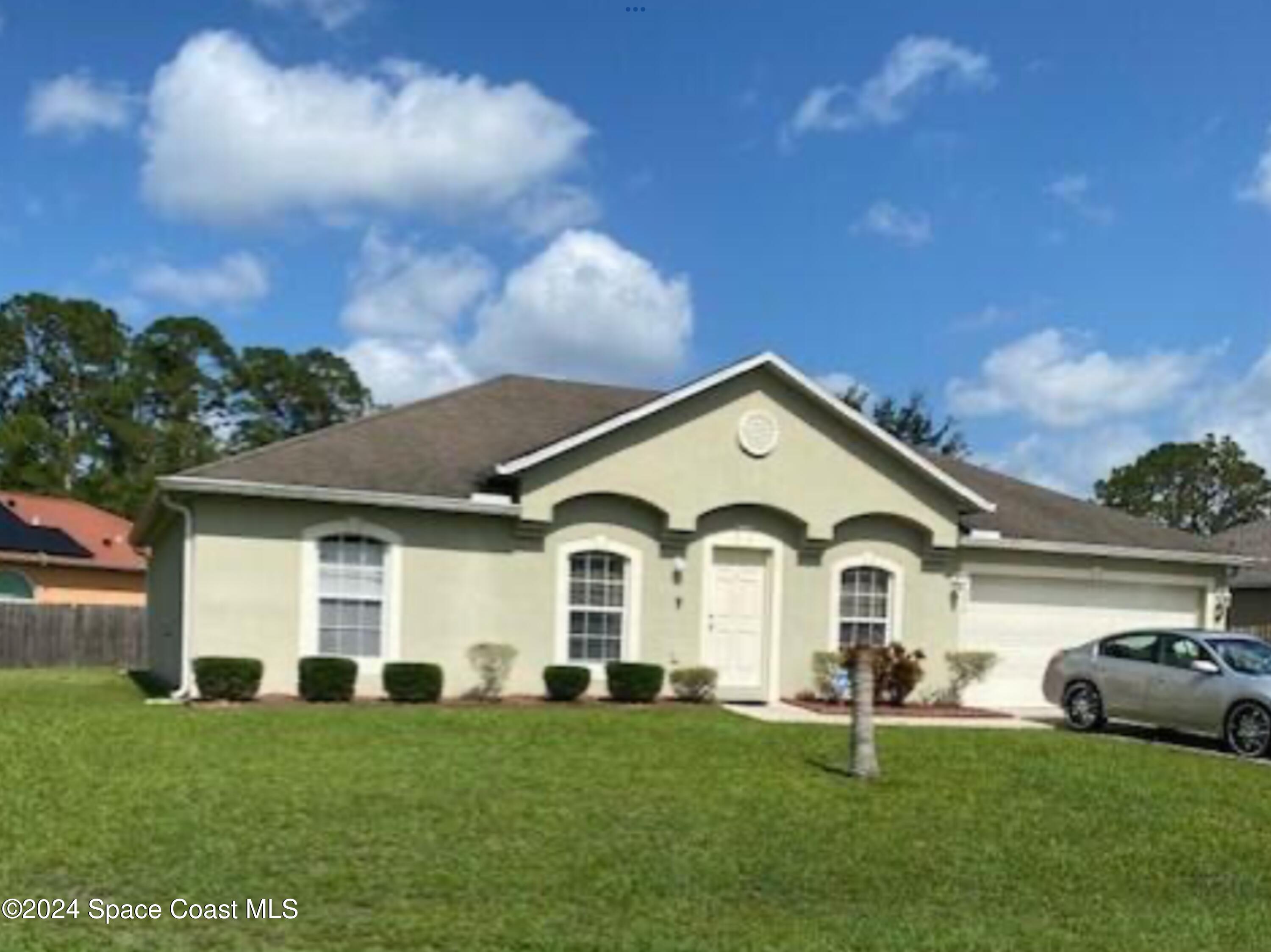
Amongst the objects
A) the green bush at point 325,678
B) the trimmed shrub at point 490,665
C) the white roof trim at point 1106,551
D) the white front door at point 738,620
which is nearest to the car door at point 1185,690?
the white roof trim at point 1106,551

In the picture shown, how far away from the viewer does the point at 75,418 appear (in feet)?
200

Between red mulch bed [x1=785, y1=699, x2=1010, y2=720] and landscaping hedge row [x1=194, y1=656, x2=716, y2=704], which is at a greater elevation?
landscaping hedge row [x1=194, y1=656, x2=716, y2=704]

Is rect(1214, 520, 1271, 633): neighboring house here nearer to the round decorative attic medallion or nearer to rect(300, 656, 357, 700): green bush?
the round decorative attic medallion

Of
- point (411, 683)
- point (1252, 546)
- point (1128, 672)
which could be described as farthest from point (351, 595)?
point (1252, 546)

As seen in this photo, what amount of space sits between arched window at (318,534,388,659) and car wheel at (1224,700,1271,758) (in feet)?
35.6

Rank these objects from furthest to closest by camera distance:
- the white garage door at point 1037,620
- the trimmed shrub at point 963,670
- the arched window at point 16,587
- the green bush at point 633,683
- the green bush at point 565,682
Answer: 1. the arched window at point 16,587
2. the white garage door at point 1037,620
3. the trimmed shrub at point 963,670
4. the green bush at point 633,683
5. the green bush at point 565,682

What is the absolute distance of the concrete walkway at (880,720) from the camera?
17609 millimetres

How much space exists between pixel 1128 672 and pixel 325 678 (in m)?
10.4

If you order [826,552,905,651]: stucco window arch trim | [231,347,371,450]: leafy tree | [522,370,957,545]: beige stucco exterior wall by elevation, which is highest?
[231,347,371,450]: leafy tree

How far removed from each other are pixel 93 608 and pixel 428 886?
25.3 m

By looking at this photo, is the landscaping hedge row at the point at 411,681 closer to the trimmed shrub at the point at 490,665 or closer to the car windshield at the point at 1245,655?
the trimmed shrub at the point at 490,665

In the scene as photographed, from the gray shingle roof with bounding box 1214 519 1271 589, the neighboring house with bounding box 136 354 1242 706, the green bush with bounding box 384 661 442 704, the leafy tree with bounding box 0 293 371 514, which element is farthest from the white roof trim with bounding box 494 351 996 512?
the leafy tree with bounding box 0 293 371 514

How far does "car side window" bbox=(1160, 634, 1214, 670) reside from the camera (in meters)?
17.3

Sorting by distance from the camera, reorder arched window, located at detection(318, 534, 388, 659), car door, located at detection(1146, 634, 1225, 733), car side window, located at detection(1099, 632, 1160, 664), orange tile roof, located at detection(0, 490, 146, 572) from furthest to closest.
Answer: orange tile roof, located at detection(0, 490, 146, 572)
arched window, located at detection(318, 534, 388, 659)
car side window, located at detection(1099, 632, 1160, 664)
car door, located at detection(1146, 634, 1225, 733)
